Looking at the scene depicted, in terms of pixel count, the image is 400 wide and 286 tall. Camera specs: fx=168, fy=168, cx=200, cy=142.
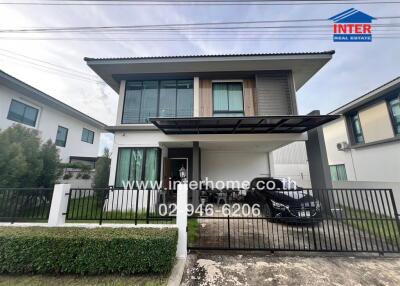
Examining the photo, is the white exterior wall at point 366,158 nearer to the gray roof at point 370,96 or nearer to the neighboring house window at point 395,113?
the neighboring house window at point 395,113

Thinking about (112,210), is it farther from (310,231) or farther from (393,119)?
(393,119)

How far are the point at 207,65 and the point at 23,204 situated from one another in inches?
324

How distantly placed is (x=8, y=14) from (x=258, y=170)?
13.9 metres

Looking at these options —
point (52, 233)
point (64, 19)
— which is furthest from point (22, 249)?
point (64, 19)

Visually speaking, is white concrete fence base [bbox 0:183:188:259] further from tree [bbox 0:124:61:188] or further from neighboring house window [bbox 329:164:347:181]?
neighboring house window [bbox 329:164:347:181]

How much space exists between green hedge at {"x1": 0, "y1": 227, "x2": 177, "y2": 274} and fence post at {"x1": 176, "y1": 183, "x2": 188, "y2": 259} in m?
0.60

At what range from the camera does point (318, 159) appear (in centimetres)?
705

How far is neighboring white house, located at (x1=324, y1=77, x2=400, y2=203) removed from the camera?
8.27m

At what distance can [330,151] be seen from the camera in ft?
42.6

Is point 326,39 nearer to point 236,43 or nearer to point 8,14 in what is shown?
Answer: point 236,43

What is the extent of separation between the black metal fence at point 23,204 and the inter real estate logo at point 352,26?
10.8m

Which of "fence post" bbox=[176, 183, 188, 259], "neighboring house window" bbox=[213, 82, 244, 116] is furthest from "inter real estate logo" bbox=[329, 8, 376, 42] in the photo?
"fence post" bbox=[176, 183, 188, 259]

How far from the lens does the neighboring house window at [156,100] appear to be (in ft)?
27.6

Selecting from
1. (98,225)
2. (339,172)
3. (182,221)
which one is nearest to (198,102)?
(182,221)
